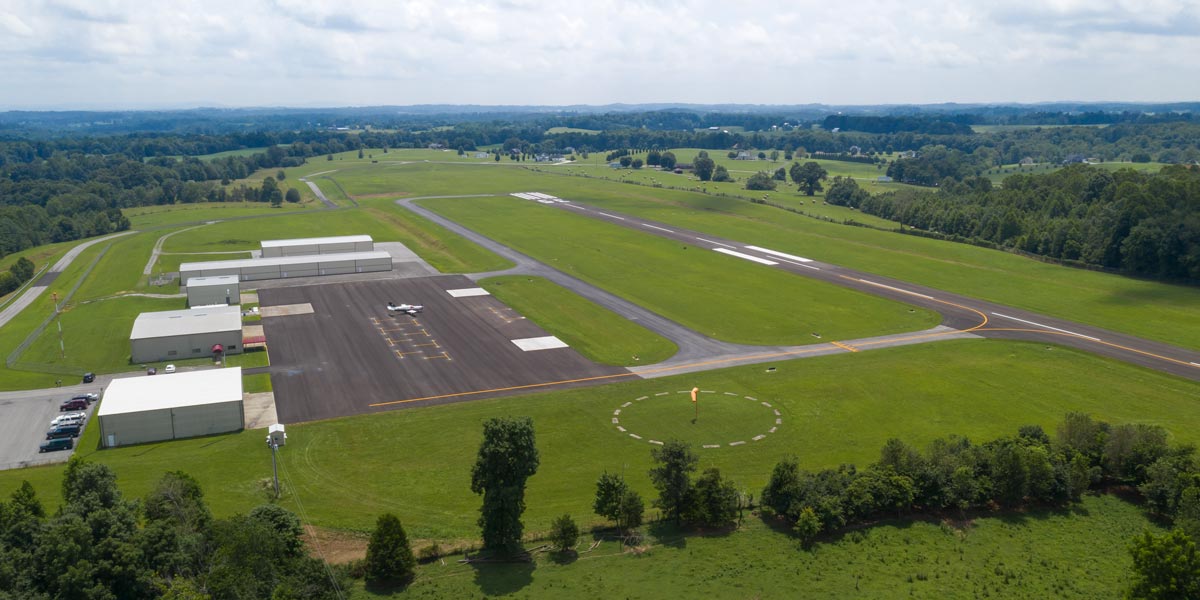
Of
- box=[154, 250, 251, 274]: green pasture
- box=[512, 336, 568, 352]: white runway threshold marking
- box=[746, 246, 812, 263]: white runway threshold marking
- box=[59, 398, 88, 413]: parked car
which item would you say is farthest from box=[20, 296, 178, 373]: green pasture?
box=[746, 246, 812, 263]: white runway threshold marking

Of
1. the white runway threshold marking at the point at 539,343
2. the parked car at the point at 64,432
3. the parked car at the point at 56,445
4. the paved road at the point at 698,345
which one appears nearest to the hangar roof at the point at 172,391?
the parked car at the point at 64,432

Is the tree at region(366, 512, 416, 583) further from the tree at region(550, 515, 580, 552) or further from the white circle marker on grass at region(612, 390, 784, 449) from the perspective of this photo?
the white circle marker on grass at region(612, 390, 784, 449)

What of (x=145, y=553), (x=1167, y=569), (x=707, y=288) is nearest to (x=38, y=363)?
(x=145, y=553)

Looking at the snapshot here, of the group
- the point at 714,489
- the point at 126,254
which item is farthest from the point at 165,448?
the point at 126,254

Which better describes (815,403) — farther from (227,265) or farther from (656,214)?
(656,214)

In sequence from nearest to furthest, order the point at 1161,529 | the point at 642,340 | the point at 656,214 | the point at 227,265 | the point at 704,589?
the point at 704,589
the point at 1161,529
the point at 642,340
the point at 227,265
the point at 656,214

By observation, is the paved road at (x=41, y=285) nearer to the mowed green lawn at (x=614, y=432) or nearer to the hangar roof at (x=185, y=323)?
the hangar roof at (x=185, y=323)
